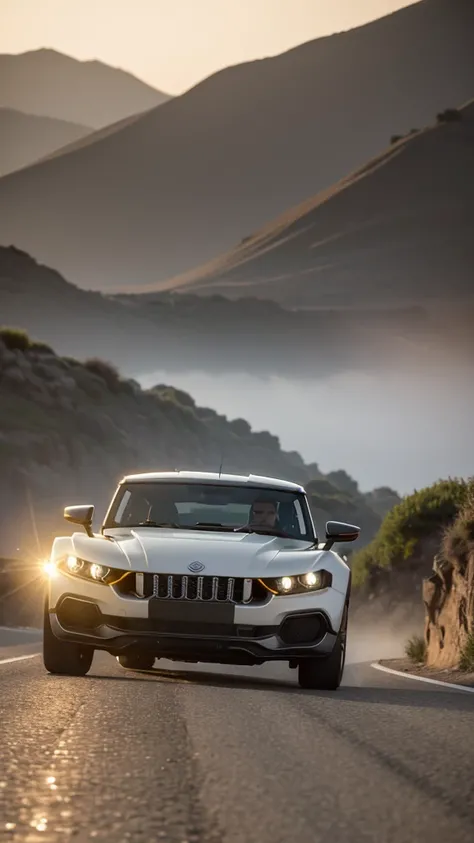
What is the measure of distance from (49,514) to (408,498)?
3831 centimetres

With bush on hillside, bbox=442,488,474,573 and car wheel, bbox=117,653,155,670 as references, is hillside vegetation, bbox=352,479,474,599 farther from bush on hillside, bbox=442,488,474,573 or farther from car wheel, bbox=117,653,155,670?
car wheel, bbox=117,653,155,670

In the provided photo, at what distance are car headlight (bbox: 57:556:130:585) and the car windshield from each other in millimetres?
1198

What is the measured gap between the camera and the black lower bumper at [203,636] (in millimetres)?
10859

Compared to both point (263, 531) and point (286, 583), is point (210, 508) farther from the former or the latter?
point (286, 583)

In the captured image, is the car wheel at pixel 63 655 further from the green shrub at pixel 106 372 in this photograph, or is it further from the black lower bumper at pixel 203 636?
the green shrub at pixel 106 372

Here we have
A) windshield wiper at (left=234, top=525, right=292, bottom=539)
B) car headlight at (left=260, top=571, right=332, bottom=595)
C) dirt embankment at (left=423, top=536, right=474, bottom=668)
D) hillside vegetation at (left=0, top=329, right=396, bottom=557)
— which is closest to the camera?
car headlight at (left=260, top=571, right=332, bottom=595)

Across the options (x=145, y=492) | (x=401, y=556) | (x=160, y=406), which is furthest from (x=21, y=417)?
(x=145, y=492)

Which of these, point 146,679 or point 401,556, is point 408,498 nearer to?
point 401,556

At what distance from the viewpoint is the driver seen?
41.6 feet

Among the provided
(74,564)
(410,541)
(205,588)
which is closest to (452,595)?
(74,564)

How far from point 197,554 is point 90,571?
81cm

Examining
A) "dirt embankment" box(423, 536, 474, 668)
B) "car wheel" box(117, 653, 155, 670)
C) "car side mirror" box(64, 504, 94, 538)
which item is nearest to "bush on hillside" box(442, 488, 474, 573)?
"dirt embankment" box(423, 536, 474, 668)

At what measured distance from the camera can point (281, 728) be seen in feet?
26.9

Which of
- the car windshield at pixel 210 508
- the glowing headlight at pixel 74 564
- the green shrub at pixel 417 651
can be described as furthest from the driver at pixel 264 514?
the green shrub at pixel 417 651
